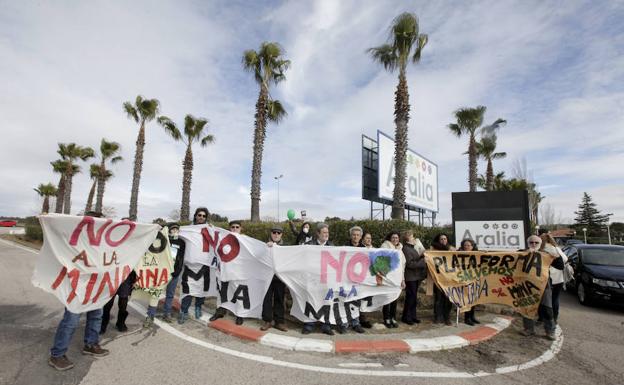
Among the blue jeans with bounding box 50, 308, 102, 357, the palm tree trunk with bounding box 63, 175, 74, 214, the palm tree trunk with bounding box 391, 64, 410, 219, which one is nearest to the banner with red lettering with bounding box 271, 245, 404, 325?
the blue jeans with bounding box 50, 308, 102, 357

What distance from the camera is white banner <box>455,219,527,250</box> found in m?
8.33

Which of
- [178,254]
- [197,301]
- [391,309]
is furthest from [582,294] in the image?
[178,254]

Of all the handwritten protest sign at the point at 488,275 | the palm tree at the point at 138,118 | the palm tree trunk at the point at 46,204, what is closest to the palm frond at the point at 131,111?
the palm tree at the point at 138,118

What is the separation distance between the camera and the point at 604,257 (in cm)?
871

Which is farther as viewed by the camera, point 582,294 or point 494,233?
point 494,233

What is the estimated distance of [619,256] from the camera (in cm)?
862

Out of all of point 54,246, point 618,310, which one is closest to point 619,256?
point 618,310

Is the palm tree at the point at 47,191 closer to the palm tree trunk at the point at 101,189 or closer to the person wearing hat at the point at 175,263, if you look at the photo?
the palm tree trunk at the point at 101,189

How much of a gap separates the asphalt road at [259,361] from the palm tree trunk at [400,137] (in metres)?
7.98

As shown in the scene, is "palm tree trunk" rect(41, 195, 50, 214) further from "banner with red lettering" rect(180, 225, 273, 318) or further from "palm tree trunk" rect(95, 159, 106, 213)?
"banner with red lettering" rect(180, 225, 273, 318)

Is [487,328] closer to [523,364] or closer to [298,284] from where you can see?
[523,364]

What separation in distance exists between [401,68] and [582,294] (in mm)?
10188

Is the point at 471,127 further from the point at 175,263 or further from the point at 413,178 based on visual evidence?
the point at 175,263

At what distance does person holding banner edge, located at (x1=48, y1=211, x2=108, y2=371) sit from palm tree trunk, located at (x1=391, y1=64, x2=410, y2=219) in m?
11.0
